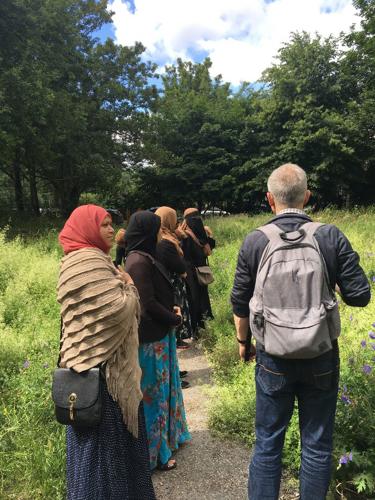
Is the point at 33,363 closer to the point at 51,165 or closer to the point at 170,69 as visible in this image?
the point at 51,165

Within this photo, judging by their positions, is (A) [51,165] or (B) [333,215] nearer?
(B) [333,215]

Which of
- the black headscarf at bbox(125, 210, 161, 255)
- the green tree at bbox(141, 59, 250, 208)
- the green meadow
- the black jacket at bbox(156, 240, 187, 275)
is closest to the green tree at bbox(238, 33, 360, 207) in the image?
the green tree at bbox(141, 59, 250, 208)

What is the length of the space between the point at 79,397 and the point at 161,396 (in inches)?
47.1

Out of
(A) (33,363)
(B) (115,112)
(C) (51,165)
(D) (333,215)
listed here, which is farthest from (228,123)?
(A) (33,363)

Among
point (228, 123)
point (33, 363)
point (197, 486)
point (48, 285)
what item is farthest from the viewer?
point (228, 123)

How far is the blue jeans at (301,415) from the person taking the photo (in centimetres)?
211

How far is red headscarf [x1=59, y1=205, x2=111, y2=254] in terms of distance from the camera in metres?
2.21

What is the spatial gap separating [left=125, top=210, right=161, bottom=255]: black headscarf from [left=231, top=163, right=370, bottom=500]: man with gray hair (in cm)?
97

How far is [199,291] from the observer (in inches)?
243

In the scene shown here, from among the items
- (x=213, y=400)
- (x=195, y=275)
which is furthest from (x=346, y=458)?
(x=195, y=275)

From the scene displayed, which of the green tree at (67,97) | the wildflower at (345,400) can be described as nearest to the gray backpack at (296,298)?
the wildflower at (345,400)

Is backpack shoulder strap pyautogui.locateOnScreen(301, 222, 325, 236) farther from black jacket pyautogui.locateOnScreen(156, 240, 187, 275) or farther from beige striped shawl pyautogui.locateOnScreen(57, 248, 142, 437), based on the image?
black jacket pyautogui.locateOnScreen(156, 240, 187, 275)

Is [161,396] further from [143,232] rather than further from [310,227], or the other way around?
[310,227]

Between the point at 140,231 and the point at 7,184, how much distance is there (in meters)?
35.1
